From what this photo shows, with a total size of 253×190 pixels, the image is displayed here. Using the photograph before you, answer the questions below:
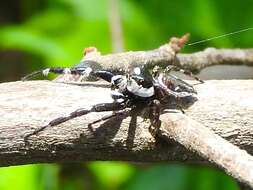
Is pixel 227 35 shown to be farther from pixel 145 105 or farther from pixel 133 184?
pixel 145 105

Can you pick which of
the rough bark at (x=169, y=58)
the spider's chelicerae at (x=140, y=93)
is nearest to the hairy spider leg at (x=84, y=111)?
the spider's chelicerae at (x=140, y=93)

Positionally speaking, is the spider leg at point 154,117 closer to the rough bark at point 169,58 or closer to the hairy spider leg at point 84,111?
the hairy spider leg at point 84,111

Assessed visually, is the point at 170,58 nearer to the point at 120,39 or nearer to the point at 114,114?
the point at 114,114

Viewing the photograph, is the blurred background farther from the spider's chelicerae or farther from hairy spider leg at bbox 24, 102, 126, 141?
hairy spider leg at bbox 24, 102, 126, 141

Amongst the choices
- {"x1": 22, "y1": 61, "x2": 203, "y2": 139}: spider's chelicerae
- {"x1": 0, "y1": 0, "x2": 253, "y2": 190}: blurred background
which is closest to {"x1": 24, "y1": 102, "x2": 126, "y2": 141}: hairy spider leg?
{"x1": 22, "y1": 61, "x2": 203, "y2": 139}: spider's chelicerae

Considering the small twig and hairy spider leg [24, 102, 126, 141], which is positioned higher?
the small twig

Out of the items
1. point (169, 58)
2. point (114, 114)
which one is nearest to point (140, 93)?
point (114, 114)
